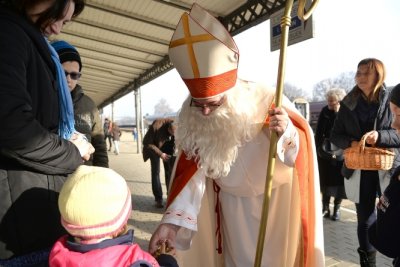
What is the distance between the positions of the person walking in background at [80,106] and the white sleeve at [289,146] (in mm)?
1540

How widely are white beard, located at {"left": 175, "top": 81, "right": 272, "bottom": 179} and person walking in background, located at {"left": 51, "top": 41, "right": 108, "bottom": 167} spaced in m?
1.01

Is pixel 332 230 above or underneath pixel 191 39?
underneath

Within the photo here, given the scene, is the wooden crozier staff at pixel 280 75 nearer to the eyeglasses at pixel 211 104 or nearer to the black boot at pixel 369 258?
the eyeglasses at pixel 211 104

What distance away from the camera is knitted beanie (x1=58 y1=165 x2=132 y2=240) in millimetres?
1137

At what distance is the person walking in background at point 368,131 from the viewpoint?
2.77 m

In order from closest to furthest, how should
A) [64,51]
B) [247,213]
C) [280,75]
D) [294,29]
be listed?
[280,75]
[247,213]
[64,51]
[294,29]

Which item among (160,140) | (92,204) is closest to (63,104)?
(92,204)

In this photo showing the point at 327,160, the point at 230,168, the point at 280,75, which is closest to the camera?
the point at 280,75

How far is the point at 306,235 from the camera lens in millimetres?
1713

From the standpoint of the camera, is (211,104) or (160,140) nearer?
(211,104)

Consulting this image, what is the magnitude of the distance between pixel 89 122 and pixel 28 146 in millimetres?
1753

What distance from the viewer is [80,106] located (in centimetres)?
276

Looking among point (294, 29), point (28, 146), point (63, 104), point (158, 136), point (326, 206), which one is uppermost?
point (294, 29)

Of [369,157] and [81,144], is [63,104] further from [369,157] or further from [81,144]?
[369,157]
